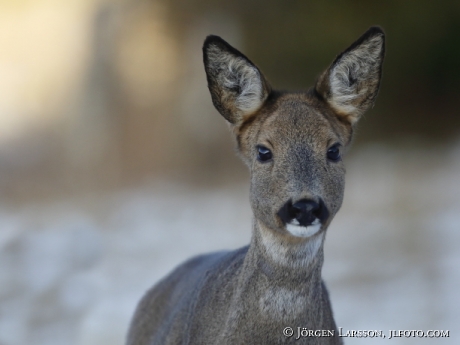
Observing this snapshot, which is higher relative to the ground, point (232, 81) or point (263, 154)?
point (232, 81)

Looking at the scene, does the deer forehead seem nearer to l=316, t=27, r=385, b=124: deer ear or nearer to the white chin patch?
l=316, t=27, r=385, b=124: deer ear

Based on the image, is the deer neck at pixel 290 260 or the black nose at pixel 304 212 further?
the deer neck at pixel 290 260

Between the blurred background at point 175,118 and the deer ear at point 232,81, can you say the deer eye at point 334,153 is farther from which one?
the blurred background at point 175,118

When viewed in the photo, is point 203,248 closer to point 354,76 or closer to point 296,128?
point 354,76

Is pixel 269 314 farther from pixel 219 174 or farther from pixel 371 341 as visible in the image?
pixel 219 174

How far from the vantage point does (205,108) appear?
18391 millimetres

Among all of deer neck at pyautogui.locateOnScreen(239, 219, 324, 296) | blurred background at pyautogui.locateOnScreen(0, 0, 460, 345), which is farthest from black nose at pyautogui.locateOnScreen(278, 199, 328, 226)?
blurred background at pyautogui.locateOnScreen(0, 0, 460, 345)

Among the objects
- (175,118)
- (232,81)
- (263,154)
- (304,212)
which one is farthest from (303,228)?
(175,118)

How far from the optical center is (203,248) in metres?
13.3

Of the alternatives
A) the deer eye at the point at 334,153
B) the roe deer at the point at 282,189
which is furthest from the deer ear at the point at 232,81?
the deer eye at the point at 334,153

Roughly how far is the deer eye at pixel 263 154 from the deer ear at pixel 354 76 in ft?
1.96

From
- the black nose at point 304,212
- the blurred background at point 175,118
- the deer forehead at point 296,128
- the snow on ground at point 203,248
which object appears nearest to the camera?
the black nose at point 304,212

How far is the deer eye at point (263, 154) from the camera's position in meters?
4.84

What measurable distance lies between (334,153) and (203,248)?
338 inches
